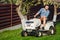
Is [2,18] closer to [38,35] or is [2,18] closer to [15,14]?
[15,14]

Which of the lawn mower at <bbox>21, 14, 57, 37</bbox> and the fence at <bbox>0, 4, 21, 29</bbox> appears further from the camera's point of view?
the fence at <bbox>0, 4, 21, 29</bbox>

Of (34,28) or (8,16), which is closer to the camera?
(34,28)

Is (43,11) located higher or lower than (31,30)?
higher

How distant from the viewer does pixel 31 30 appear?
524 inches

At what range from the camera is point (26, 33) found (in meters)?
13.5

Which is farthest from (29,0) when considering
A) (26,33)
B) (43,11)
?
(26,33)

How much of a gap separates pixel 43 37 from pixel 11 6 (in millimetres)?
4169

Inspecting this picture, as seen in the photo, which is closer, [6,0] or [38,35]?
[38,35]

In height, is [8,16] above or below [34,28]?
above

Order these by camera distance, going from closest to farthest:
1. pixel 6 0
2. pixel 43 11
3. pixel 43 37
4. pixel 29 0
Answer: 1. pixel 43 37
2. pixel 43 11
3. pixel 29 0
4. pixel 6 0

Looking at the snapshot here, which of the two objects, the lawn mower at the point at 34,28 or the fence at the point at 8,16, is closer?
the lawn mower at the point at 34,28

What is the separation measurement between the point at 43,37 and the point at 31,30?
67 cm

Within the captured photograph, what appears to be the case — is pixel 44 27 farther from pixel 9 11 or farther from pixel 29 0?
pixel 9 11

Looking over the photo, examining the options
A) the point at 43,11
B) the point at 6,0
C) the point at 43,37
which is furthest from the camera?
the point at 6,0
